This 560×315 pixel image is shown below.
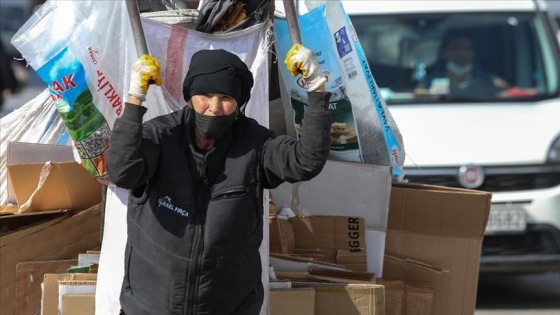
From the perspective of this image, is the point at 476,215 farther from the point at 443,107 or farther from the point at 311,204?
the point at 443,107

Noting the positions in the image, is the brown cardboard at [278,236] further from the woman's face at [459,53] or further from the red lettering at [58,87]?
the woman's face at [459,53]

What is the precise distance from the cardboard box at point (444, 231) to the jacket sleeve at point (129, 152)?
1989 millimetres

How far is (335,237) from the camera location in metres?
4.90

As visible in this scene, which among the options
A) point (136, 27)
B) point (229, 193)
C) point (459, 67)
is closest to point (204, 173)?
point (229, 193)

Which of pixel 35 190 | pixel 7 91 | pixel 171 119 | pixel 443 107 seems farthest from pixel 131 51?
pixel 7 91

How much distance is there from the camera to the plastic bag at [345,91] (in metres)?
4.69

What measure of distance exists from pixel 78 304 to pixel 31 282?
0.55 metres

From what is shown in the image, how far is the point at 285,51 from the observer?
4512 millimetres

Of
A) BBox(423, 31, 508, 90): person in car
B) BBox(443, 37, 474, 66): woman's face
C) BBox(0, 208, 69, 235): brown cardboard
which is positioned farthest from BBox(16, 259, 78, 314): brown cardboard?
BBox(443, 37, 474, 66): woman's face

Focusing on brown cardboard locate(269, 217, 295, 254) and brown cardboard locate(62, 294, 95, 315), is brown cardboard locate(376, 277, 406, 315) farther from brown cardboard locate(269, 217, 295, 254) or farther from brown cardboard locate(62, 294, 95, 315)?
brown cardboard locate(62, 294, 95, 315)

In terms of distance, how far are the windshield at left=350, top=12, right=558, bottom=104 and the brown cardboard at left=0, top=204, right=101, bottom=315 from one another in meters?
3.19

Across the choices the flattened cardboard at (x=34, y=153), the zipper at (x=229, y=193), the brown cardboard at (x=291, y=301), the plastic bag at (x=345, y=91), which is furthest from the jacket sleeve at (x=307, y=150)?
the flattened cardboard at (x=34, y=153)

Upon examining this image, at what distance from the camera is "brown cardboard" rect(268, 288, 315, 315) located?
14.2 feet

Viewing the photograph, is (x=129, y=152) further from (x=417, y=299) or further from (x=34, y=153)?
(x=417, y=299)
